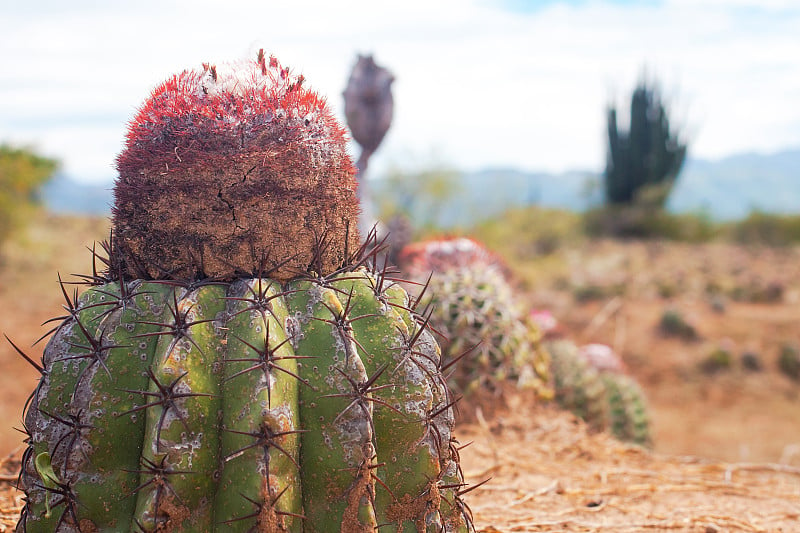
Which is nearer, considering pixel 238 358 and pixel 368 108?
pixel 238 358

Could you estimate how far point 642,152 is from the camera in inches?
1339

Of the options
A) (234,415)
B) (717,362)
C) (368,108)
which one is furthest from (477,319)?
(717,362)

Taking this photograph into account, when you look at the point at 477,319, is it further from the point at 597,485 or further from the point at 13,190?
the point at 13,190

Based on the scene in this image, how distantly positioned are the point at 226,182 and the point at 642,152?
34.6 metres

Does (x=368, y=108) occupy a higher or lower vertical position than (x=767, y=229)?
higher

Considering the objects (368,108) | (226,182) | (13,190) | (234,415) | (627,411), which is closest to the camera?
(234,415)

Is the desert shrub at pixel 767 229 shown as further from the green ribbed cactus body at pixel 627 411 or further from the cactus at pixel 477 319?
the cactus at pixel 477 319

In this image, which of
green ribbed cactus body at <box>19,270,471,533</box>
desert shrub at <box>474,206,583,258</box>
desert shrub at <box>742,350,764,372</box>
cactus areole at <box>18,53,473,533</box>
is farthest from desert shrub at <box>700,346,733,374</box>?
green ribbed cactus body at <box>19,270,471,533</box>

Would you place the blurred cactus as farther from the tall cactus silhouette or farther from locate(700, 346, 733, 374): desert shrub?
the tall cactus silhouette

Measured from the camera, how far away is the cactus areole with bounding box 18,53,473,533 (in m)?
1.95

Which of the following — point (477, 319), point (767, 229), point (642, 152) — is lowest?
point (477, 319)

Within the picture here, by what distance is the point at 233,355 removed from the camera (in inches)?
79.6

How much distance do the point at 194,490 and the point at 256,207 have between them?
0.89 metres

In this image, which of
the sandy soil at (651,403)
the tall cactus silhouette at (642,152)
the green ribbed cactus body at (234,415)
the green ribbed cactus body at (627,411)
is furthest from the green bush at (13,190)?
the tall cactus silhouette at (642,152)
